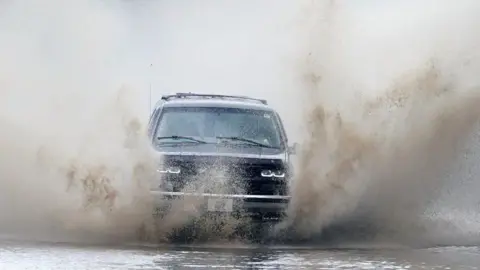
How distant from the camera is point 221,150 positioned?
44.0ft

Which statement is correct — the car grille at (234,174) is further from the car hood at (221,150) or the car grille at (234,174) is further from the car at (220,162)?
the car hood at (221,150)

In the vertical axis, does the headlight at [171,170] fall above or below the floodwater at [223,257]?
above

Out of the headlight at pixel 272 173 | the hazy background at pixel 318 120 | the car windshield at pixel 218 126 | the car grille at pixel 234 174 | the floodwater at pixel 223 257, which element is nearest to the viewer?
the floodwater at pixel 223 257

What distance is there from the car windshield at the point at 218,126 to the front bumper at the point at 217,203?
1300 mm

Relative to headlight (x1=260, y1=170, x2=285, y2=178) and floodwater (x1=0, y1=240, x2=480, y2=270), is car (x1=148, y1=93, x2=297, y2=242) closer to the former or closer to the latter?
headlight (x1=260, y1=170, x2=285, y2=178)

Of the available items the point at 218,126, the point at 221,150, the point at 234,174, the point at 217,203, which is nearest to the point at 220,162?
the point at 234,174

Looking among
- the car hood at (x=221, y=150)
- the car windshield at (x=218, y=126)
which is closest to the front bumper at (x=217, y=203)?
the car hood at (x=221, y=150)

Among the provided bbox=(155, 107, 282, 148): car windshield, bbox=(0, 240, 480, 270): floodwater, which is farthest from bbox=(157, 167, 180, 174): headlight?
bbox=(0, 240, 480, 270): floodwater

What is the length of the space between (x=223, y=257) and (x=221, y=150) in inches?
108

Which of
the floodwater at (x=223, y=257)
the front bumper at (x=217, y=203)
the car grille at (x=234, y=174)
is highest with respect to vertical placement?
the car grille at (x=234, y=174)

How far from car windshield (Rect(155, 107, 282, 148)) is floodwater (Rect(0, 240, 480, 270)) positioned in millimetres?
2294

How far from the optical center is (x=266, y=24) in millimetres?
25969

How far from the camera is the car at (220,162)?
504 inches

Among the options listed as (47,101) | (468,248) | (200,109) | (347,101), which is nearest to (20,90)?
(47,101)
